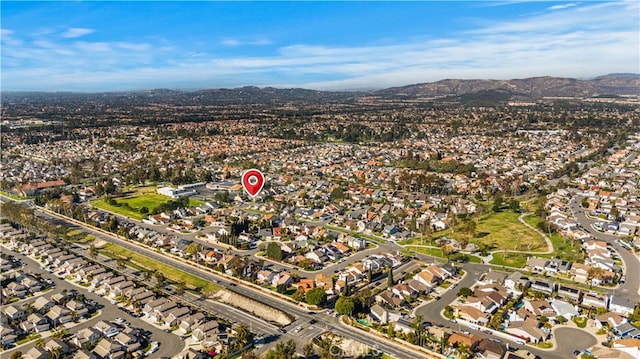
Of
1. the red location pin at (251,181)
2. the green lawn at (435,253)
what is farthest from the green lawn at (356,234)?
the red location pin at (251,181)

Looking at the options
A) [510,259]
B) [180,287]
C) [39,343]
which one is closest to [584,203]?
[510,259]

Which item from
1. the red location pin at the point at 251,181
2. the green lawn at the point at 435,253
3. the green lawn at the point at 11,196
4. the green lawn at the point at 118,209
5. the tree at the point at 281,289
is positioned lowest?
the green lawn at the point at 435,253

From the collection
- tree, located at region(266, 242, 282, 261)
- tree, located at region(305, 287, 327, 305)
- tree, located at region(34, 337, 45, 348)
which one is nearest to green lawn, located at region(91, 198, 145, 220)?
tree, located at region(266, 242, 282, 261)

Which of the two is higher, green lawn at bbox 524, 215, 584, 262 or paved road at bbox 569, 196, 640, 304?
green lawn at bbox 524, 215, 584, 262

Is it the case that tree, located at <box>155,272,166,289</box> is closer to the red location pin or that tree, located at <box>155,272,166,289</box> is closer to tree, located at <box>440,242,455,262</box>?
the red location pin

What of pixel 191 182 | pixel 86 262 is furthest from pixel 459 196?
pixel 86 262

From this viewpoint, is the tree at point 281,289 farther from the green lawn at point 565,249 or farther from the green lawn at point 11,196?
the green lawn at point 11,196

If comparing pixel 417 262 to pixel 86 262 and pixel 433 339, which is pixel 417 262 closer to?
pixel 433 339
